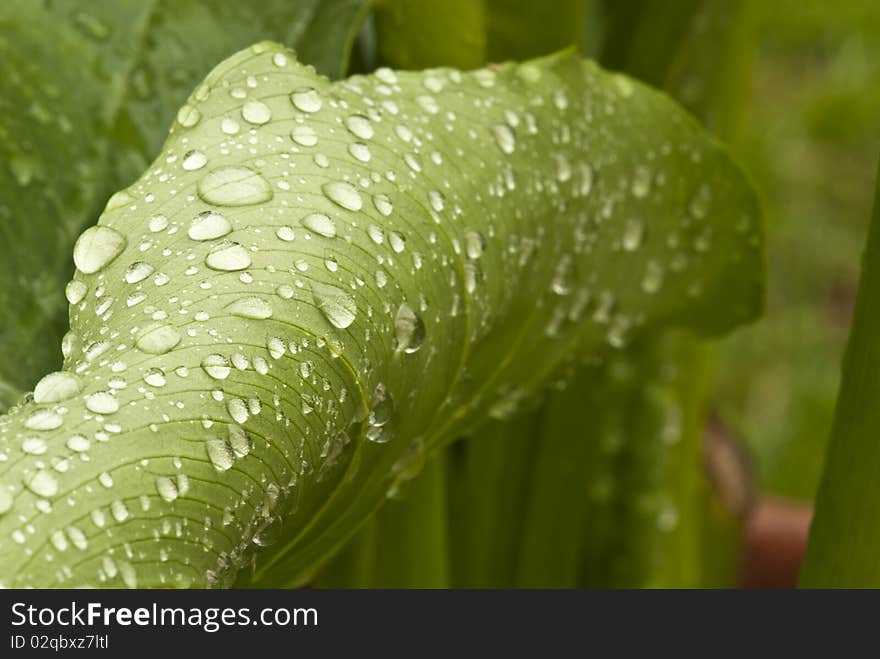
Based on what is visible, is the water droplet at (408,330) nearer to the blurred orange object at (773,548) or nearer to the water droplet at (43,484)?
the water droplet at (43,484)

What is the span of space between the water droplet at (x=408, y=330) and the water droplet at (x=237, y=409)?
0.24ft

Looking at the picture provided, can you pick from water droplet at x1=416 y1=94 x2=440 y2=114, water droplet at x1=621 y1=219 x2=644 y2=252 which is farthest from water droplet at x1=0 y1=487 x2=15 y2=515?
water droplet at x1=621 y1=219 x2=644 y2=252

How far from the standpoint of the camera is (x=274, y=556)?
Result: 0.44m

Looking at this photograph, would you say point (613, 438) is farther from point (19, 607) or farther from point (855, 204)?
point (855, 204)

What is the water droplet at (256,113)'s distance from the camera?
436 millimetres

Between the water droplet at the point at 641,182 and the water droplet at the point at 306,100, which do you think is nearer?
the water droplet at the point at 306,100

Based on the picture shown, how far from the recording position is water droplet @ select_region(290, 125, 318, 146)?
0.43 metres

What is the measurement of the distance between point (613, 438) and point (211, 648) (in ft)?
1.34

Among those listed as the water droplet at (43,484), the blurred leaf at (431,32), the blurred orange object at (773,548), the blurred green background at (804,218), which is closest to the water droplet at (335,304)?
the water droplet at (43,484)

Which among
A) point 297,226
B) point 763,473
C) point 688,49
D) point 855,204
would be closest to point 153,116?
point 297,226

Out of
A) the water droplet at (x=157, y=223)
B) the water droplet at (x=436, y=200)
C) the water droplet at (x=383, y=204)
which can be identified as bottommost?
the water droplet at (x=157, y=223)

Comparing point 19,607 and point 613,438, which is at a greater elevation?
point 19,607

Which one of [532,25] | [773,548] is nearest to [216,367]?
[532,25]

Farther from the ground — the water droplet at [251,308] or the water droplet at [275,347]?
the water droplet at [251,308]
